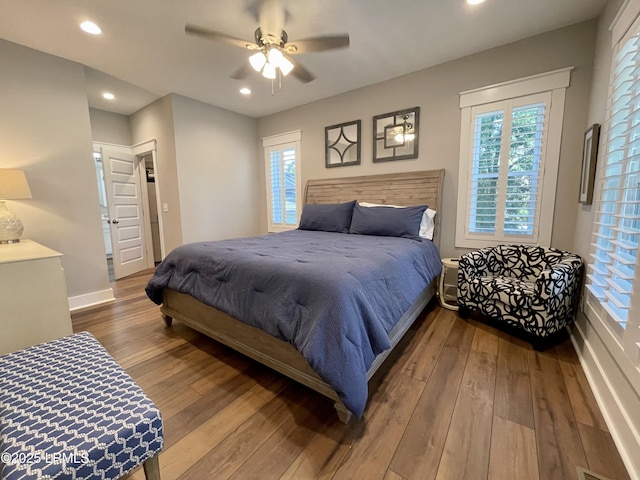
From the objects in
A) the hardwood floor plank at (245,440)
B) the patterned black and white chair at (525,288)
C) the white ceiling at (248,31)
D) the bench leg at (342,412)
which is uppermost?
the white ceiling at (248,31)

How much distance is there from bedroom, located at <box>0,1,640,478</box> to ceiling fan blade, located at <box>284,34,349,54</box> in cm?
162

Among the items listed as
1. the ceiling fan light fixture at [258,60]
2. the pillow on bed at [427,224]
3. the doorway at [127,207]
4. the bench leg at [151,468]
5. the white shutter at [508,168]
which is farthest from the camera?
the doorway at [127,207]

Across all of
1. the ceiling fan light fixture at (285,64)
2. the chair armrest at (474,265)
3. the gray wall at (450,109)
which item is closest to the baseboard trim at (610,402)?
the chair armrest at (474,265)

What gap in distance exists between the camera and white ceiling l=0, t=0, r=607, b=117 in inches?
85.2

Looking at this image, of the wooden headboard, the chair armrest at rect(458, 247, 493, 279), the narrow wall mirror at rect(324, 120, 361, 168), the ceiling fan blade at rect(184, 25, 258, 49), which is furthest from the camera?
the narrow wall mirror at rect(324, 120, 361, 168)

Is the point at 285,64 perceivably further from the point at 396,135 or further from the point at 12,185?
the point at 12,185

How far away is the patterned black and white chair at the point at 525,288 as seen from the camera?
2.04 m

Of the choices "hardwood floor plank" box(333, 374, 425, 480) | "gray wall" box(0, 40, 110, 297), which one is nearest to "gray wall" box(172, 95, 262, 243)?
"gray wall" box(0, 40, 110, 297)

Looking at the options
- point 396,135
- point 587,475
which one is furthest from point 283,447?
point 396,135

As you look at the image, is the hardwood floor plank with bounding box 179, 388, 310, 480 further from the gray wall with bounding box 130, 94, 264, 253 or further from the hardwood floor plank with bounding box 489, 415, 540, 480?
the gray wall with bounding box 130, 94, 264, 253

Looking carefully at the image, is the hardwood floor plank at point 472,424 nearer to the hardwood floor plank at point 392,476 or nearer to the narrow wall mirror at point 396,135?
the hardwood floor plank at point 392,476

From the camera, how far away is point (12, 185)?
2.32 metres

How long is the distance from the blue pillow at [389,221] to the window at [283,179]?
168 cm

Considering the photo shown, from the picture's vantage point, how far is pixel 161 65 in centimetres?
304
